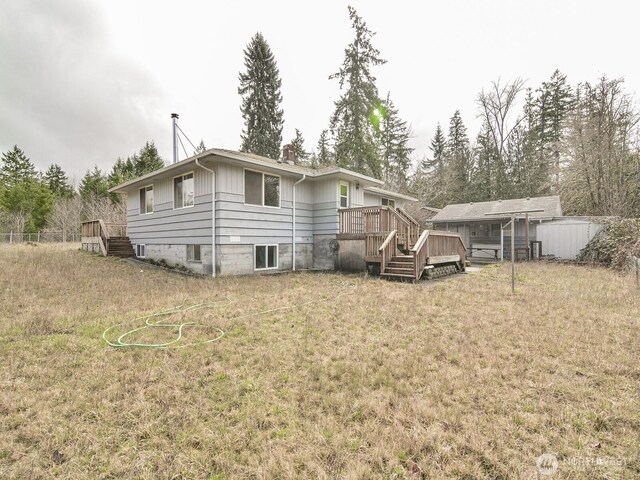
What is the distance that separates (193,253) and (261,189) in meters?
3.53

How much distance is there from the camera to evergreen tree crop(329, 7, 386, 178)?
73.5ft

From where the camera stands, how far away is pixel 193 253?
428 inches

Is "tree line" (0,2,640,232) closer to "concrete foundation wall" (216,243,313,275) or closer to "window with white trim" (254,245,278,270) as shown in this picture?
"concrete foundation wall" (216,243,313,275)

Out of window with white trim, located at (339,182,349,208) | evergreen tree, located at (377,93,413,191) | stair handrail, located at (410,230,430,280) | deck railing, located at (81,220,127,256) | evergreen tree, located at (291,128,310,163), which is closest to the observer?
stair handrail, located at (410,230,430,280)

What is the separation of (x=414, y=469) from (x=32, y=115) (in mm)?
26753

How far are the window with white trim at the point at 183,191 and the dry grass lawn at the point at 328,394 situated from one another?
228 inches

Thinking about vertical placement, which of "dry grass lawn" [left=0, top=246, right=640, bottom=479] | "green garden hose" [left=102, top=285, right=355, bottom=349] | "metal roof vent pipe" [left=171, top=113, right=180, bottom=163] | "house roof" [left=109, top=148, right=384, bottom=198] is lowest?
"dry grass lawn" [left=0, top=246, right=640, bottom=479]

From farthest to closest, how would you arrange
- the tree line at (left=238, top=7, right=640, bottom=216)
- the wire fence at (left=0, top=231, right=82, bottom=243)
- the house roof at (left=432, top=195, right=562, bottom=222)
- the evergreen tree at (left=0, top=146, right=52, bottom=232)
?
1. the evergreen tree at (left=0, top=146, right=52, bottom=232)
2. the wire fence at (left=0, top=231, right=82, bottom=243)
3. the tree line at (left=238, top=7, right=640, bottom=216)
4. the house roof at (left=432, top=195, right=562, bottom=222)

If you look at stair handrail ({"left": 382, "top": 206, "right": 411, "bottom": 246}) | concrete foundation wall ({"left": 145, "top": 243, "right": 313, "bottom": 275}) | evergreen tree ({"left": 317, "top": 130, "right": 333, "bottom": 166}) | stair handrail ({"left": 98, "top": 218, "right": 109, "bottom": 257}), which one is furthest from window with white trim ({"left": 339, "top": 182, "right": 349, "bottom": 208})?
evergreen tree ({"left": 317, "top": 130, "right": 333, "bottom": 166})

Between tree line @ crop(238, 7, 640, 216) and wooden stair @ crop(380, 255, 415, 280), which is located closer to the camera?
wooden stair @ crop(380, 255, 415, 280)

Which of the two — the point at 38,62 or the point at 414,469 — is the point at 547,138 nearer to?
the point at 414,469

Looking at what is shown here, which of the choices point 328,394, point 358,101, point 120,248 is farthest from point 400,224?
point 358,101

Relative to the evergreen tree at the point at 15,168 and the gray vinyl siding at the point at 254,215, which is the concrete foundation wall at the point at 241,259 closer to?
the gray vinyl siding at the point at 254,215

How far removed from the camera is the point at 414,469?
1986 millimetres
